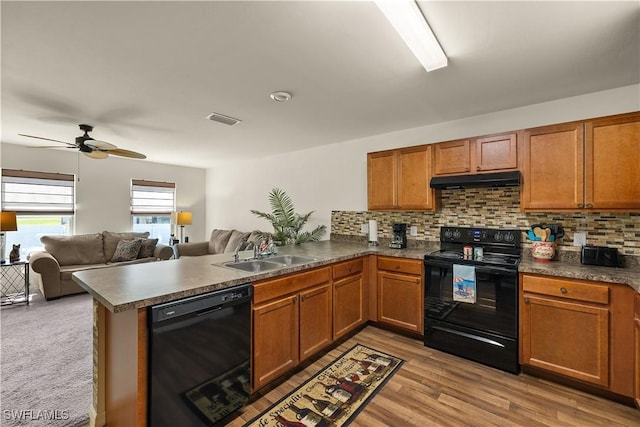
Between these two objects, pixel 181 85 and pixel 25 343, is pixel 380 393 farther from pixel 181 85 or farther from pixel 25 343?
pixel 25 343

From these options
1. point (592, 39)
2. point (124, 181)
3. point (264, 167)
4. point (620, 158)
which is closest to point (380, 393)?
point (620, 158)

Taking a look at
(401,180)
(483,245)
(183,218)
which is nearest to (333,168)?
(401,180)

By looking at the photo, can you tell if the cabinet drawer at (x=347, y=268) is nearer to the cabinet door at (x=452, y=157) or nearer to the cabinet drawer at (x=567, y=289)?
the cabinet door at (x=452, y=157)

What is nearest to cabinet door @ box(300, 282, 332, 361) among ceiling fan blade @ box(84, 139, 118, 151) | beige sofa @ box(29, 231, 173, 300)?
ceiling fan blade @ box(84, 139, 118, 151)

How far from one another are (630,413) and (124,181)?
7.21m

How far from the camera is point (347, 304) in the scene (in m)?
2.85

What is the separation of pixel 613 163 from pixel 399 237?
6.15 ft

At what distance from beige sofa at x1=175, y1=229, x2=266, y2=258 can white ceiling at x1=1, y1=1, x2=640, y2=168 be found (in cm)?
238

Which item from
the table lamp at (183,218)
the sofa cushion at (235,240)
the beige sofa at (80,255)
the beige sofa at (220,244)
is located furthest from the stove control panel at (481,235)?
the table lamp at (183,218)

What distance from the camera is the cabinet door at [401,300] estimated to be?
2809mm

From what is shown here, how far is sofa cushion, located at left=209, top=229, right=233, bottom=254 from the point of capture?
560cm

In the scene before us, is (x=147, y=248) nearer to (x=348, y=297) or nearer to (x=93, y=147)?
(x=93, y=147)

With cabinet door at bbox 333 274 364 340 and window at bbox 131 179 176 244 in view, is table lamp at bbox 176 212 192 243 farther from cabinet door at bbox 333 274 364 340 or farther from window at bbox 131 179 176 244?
Answer: cabinet door at bbox 333 274 364 340

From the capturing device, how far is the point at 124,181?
5.54 metres
